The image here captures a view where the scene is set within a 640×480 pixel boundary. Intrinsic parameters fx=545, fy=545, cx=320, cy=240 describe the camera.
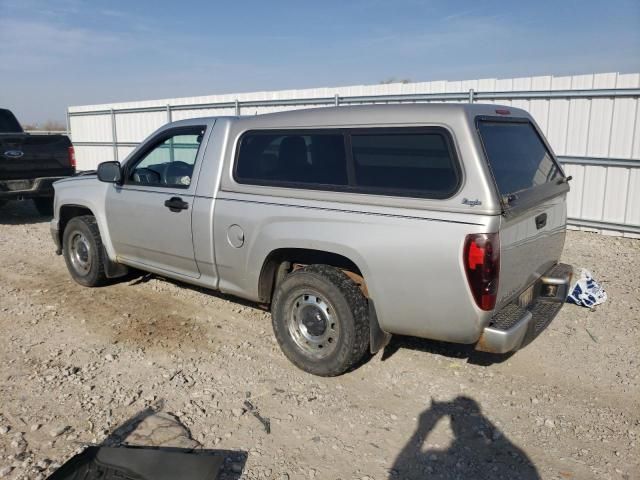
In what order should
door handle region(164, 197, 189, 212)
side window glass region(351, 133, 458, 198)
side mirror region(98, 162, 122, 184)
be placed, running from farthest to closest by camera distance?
side mirror region(98, 162, 122, 184)
door handle region(164, 197, 189, 212)
side window glass region(351, 133, 458, 198)

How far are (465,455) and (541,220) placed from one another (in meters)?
1.68

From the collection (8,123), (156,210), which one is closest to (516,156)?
(156,210)

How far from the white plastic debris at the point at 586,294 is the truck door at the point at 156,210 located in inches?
147

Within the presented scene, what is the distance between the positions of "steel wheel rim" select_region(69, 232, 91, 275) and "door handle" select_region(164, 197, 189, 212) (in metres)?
1.69

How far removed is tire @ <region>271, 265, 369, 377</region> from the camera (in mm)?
3791

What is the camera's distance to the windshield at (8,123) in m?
10.7

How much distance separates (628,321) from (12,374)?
532 centimetres

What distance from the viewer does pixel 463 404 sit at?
12.2 ft

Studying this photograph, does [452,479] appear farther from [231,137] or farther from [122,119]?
[122,119]

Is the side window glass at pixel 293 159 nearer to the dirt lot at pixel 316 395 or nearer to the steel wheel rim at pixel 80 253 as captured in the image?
the dirt lot at pixel 316 395

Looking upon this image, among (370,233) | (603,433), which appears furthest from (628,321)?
(370,233)

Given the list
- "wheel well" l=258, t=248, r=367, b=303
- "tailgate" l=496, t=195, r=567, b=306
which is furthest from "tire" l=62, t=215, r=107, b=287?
"tailgate" l=496, t=195, r=567, b=306

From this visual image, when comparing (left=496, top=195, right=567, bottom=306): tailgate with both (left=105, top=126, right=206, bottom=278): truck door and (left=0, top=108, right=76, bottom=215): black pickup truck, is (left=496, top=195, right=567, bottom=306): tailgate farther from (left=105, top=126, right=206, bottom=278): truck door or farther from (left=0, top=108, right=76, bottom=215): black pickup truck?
(left=0, top=108, right=76, bottom=215): black pickup truck

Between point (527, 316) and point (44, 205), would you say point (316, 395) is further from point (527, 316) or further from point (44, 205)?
point (44, 205)
